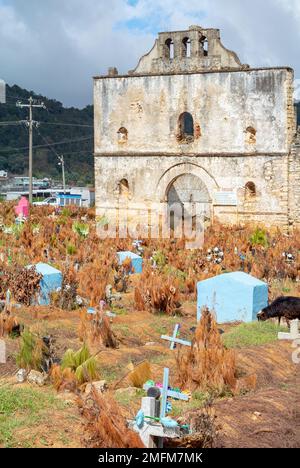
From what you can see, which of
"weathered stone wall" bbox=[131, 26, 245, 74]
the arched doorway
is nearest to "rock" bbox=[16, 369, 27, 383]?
the arched doorway

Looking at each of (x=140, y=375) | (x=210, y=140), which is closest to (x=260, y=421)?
(x=140, y=375)

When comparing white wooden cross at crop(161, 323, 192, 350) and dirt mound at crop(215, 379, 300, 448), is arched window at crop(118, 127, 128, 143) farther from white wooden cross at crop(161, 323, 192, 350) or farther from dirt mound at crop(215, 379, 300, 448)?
dirt mound at crop(215, 379, 300, 448)

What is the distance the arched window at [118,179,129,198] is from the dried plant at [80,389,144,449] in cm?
2079

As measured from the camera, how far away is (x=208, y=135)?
25.2 meters

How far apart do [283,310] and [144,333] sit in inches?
83.0

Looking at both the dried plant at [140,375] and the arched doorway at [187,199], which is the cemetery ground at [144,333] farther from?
the arched doorway at [187,199]

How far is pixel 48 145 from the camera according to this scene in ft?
222

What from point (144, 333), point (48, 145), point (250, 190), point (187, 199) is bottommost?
point (144, 333)

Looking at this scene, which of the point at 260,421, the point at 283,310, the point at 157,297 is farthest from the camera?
the point at 157,297

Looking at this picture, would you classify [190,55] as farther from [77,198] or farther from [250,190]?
[77,198]

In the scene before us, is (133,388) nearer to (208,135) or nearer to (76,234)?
(76,234)

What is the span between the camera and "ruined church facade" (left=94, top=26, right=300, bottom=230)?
79.4ft

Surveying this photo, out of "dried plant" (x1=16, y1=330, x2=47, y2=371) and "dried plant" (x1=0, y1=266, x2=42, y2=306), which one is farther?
"dried plant" (x1=0, y1=266, x2=42, y2=306)

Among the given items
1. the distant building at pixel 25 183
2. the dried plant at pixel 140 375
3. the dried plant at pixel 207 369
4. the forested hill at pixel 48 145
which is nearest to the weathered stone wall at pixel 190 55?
the dried plant at pixel 207 369
